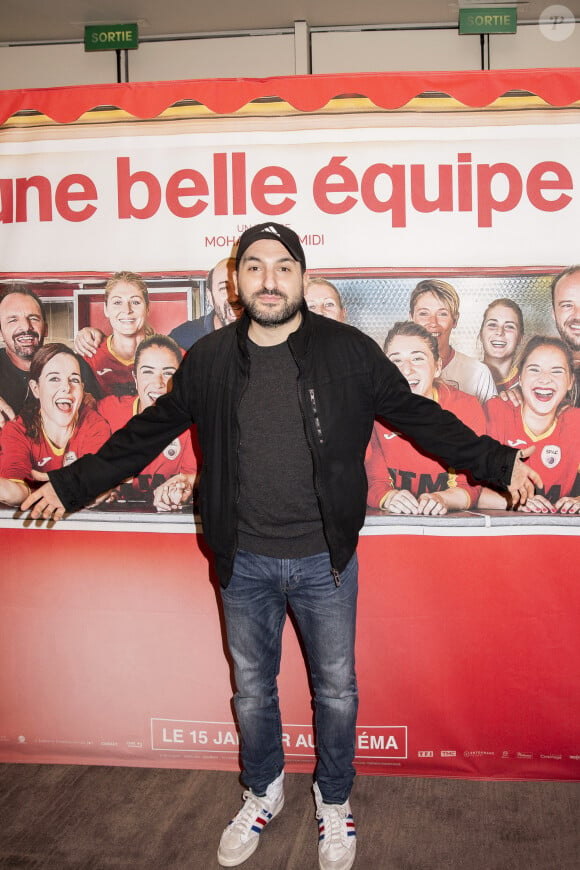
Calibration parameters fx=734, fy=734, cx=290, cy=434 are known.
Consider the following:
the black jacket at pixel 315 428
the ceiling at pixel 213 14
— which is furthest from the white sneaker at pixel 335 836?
the ceiling at pixel 213 14

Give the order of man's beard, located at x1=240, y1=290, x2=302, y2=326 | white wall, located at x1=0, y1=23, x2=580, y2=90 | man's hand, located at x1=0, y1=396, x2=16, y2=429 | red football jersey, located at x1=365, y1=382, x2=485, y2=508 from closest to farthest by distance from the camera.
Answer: man's beard, located at x1=240, y1=290, x2=302, y2=326 < red football jersey, located at x1=365, y1=382, x2=485, y2=508 < man's hand, located at x1=0, y1=396, x2=16, y2=429 < white wall, located at x1=0, y1=23, x2=580, y2=90

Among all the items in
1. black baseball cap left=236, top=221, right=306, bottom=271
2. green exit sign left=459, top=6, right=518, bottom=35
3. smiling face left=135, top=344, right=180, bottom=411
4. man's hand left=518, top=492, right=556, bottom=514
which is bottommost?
man's hand left=518, top=492, right=556, bottom=514

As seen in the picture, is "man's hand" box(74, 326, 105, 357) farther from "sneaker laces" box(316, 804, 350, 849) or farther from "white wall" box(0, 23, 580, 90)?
"white wall" box(0, 23, 580, 90)

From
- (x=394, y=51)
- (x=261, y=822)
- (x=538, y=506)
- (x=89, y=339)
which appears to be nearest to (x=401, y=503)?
(x=538, y=506)

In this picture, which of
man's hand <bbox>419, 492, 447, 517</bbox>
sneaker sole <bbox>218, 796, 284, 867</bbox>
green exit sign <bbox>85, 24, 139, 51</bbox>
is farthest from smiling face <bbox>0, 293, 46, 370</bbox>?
green exit sign <bbox>85, 24, 139, 51</bbox>

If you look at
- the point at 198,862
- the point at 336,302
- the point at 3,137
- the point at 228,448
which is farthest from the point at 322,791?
the point at 3,137

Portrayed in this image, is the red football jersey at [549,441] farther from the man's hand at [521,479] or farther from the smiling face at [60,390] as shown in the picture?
the smiling face at [60,390]

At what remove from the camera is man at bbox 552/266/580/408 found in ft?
7.42

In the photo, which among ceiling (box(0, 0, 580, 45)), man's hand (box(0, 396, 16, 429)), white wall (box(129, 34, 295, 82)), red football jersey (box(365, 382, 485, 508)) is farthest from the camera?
white wall (box(129, 34, 295, 82))

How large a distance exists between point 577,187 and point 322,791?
1.95 meters

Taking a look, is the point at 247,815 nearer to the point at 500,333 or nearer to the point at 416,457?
the point at 416,457

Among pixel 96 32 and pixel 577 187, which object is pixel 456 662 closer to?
pixel 577 187

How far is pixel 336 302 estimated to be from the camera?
2322 mm

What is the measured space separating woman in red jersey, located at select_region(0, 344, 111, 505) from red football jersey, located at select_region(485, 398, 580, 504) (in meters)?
1.27
